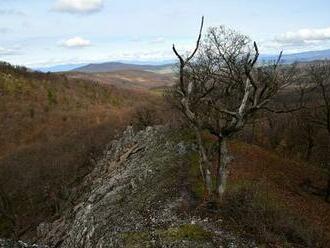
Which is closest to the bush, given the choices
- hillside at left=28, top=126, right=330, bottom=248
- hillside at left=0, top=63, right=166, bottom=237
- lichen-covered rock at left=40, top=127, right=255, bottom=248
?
hillside at left=28, top=126, right=330, bottom=248

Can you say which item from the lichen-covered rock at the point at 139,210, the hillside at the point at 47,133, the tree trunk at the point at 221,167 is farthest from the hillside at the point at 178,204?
the hillside at the point at 47,133

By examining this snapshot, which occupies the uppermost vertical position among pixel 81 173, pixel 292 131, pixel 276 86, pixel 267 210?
pixel 276 86

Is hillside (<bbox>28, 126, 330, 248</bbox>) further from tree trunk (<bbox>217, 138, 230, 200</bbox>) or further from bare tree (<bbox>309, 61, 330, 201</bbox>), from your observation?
bare tree (<bbox>309, 61, 330, 201</bbox>)

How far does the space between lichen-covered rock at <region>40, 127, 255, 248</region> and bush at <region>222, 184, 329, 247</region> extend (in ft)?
3.60

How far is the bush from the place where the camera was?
69.4ft

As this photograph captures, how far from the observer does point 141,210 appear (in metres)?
29.0

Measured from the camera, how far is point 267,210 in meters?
23.3

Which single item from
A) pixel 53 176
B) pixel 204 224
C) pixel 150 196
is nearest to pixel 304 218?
pixel 204 224

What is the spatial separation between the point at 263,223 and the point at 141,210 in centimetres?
940

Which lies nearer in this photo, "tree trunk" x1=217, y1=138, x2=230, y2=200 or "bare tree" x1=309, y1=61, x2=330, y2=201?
"tree trunk" x1=217, y1=138, x2=230, y2=200

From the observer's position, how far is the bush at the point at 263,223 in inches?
833

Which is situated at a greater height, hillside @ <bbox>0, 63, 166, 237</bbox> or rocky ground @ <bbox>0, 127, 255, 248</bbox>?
rocky ground @ <bbox>0, 127, 255, 248</bbox>

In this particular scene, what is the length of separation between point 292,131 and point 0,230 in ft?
147

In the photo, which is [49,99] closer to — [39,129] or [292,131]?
[39,129]
